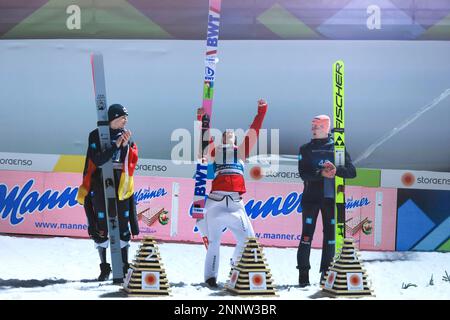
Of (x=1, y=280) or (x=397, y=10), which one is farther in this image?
(x=397, y=10)

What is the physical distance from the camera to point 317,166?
5945mm

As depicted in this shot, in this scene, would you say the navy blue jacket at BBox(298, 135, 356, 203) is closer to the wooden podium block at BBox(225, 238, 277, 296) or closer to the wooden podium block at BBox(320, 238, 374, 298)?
the wooden podium block at BBox(320, 238, 374, 298)

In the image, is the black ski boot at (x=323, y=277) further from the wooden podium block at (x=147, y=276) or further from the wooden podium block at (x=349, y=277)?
the wooden podium block at (x=147, y=276)

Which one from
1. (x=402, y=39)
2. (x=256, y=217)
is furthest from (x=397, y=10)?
(x=256, y=217)

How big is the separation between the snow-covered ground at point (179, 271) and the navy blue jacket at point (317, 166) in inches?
28.5

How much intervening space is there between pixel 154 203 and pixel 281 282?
195 centimetres

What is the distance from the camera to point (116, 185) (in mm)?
5777

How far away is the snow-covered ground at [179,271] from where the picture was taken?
5.57 m

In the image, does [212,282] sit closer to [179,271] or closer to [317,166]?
[179,271]

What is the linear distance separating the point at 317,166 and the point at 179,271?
4.79 ft

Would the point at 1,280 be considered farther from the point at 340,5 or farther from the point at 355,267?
the point at 340,5
